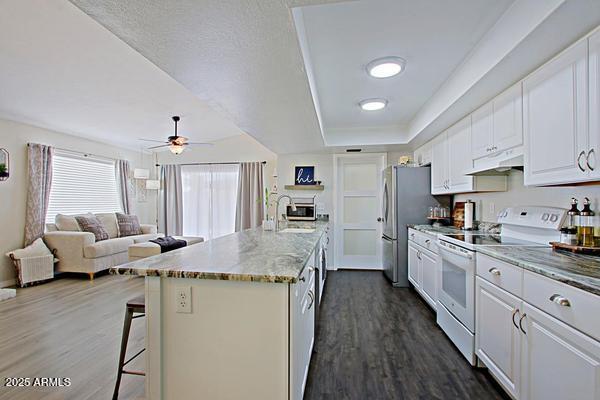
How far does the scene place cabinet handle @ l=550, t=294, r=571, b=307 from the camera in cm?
119

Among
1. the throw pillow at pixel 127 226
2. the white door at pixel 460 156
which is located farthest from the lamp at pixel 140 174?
the white door at pixel 460 156

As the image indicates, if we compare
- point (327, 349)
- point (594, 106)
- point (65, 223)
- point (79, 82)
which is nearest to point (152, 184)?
point (65, 223)

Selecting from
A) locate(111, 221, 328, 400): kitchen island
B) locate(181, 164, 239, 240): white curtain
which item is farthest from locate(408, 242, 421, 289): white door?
locate(181, 164, 239, 240): white curtain

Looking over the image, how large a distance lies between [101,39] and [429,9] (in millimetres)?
2733

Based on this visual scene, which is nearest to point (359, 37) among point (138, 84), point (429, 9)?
point (429, 9)

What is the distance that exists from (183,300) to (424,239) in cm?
276

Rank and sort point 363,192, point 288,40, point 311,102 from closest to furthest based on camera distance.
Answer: point 288,40 → point 311,102 → point 363,192

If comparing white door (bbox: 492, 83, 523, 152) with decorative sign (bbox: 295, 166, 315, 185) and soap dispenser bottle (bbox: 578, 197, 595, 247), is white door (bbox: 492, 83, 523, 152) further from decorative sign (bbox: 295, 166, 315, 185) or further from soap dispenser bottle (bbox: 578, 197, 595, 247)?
decorative sign (bbox: 295, 166, 315, 185)

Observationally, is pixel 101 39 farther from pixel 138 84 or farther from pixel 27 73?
pixel 27 73

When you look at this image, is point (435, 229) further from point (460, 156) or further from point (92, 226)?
point (92, 226)

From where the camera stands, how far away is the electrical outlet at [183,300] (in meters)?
1.36

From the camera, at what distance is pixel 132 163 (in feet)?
20.5

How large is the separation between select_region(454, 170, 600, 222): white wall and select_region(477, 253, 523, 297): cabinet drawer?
0.73 m

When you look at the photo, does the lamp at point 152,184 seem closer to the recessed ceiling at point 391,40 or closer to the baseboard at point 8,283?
the baseboard at point 8,283
